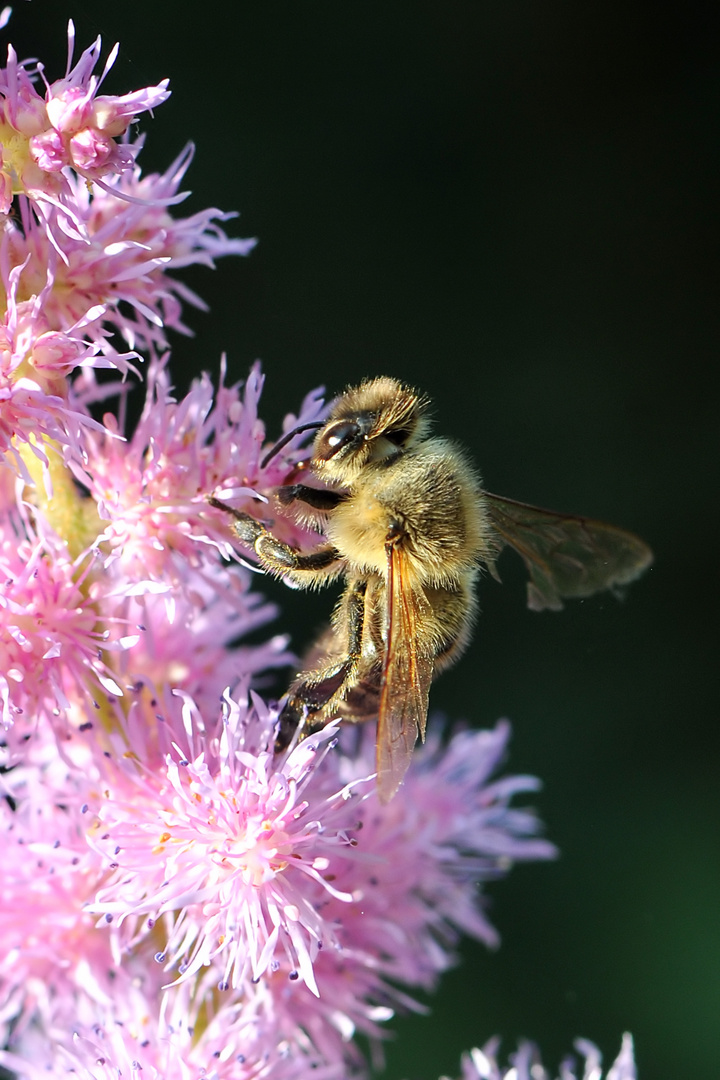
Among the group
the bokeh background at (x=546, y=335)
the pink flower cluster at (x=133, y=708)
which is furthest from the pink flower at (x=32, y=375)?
the bokeh background at (x=546, y=335)

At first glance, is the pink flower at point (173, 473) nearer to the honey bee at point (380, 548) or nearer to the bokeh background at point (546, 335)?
the honey bee at point (380, 548)

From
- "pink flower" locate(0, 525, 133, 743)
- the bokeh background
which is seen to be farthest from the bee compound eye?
the bokeh background

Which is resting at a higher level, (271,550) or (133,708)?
(271,550)

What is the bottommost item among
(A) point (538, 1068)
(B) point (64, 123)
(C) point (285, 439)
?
(A) point (538, 1068)

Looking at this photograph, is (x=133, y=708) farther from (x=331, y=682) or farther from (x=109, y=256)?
(x=109, y=256)

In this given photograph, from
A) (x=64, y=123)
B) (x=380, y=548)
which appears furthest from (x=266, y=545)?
(x=64, y=123)

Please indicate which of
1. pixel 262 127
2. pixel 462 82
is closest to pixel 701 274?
pixel 462 82
